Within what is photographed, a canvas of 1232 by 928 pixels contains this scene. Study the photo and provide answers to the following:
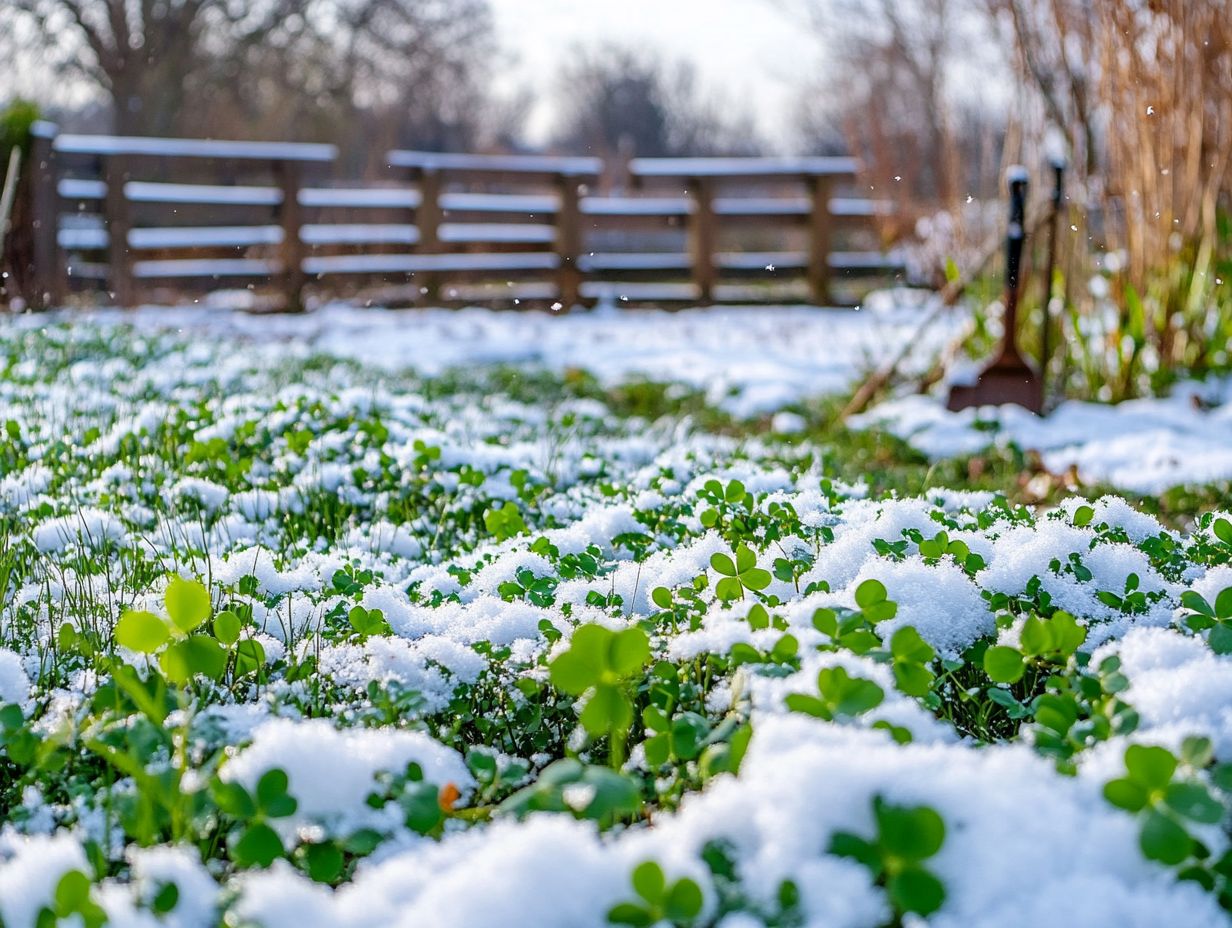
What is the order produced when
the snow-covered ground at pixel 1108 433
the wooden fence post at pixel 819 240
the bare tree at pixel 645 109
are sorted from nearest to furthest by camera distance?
the snow-covered ground at pixel 1108 433 < the wooden fence post at pixel 819 240 < the bare tree at pixel 645 109

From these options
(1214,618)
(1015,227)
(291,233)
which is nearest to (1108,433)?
(1015,227)

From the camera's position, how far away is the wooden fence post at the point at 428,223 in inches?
489

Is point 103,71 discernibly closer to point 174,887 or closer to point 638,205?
point 638,205

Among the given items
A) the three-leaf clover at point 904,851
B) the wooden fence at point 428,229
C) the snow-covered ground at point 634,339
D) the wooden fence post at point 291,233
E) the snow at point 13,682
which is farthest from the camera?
the wooden fence post at point 291,233

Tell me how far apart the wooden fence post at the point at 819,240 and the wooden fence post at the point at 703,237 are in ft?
3.73

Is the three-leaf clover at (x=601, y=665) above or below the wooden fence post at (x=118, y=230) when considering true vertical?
below

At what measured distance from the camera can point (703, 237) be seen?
13.0 metres

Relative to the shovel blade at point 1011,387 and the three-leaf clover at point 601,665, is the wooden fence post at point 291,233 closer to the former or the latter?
the shovel blade at point 1011,387

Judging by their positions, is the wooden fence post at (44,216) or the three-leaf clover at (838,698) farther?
the wooden fence post at (44,216)

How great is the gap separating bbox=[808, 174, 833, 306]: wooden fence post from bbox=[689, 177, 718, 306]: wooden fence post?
1.14m

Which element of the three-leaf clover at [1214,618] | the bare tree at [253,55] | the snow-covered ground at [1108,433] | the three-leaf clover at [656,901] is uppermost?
the bare tree at [253,55]

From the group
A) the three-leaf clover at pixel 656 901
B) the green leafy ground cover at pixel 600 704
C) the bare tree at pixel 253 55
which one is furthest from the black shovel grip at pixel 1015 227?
the bare tree at pixel 253 55

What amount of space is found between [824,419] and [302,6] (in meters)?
18.7

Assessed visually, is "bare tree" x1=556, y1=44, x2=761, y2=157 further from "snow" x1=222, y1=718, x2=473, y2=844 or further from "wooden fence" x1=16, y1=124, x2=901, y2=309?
"snow" x1=222, y1=718, x2=473, y2=844
